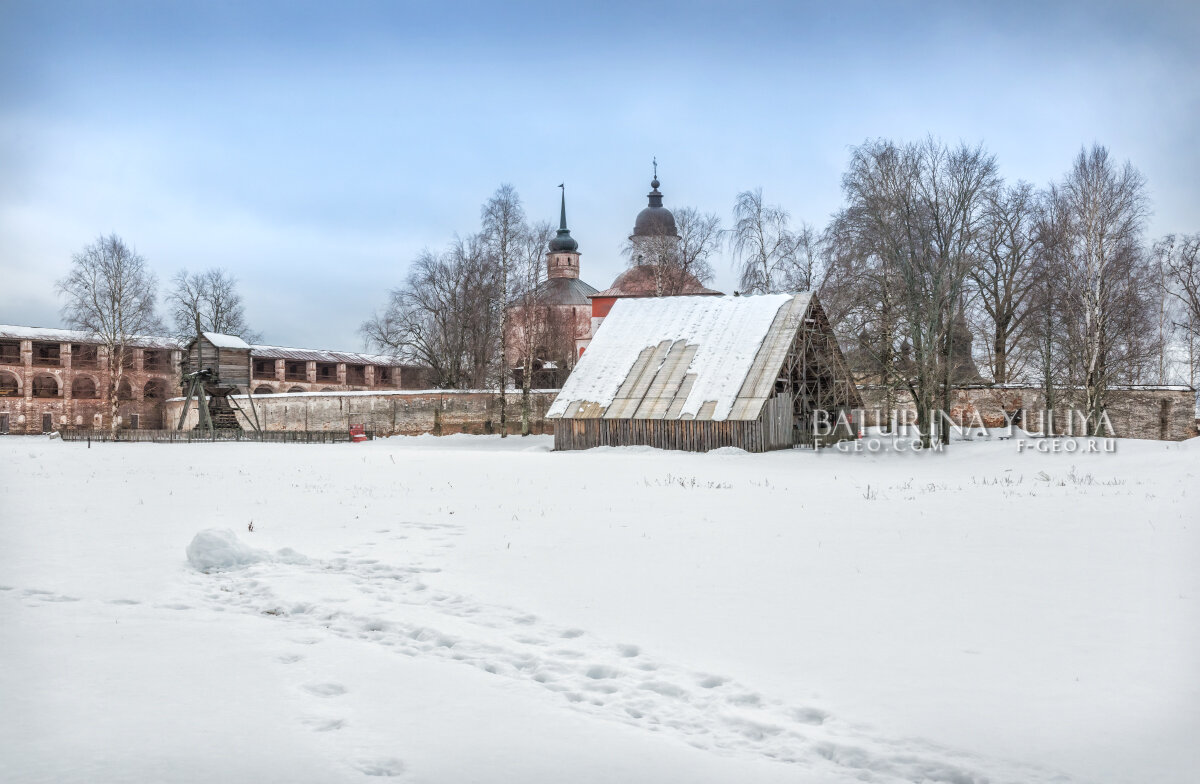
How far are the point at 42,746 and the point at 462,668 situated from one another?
221 cm

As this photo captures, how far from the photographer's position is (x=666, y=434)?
26172 millimetres

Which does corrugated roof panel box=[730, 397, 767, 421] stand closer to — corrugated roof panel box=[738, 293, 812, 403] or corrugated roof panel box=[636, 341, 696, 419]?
corrugated roof panel box=[738, 293, 812, 403]

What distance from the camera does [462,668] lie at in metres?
5.29

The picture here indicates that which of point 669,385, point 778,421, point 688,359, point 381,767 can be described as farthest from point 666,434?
point 381,767

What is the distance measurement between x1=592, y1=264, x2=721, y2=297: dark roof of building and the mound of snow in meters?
29.4

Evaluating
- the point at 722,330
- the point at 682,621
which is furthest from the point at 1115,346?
the point at 682,621

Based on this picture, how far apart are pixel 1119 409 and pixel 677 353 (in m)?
17.9

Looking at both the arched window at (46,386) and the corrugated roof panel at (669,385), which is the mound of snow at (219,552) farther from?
the arched window at (46,386)

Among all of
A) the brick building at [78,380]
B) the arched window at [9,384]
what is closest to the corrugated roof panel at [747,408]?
the brick building at [78,380]

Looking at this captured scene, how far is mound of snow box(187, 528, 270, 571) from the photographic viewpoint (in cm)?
808

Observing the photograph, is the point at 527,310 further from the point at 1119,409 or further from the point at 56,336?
the point at 56,336

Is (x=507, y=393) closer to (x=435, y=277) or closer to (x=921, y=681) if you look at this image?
(x=435, y=277)

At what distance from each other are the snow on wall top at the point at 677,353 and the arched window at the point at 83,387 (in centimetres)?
4202

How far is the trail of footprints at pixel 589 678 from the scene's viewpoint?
4.03 meters
